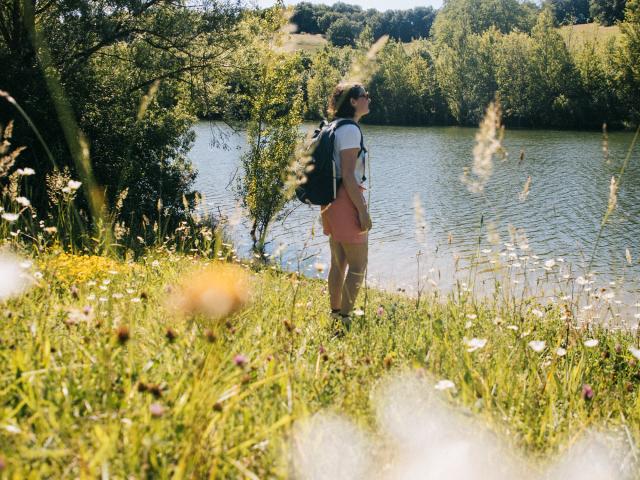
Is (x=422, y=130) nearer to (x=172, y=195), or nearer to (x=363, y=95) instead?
(x=172, y=195)

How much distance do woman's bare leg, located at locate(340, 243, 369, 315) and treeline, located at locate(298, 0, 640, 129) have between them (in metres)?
39.4

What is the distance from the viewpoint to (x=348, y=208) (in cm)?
431

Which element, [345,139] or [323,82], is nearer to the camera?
[345,139]

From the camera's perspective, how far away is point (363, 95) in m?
4.22

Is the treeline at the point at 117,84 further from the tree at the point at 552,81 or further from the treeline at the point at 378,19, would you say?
the treeline at the point at 378,19

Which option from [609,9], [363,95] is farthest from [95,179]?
[609,9]

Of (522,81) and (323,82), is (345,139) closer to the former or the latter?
(323,82)

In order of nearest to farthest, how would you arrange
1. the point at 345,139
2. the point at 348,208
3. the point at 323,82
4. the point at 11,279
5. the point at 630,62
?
the point at 11,279, the point at 345,139, the point at 348,208, the point at 323,82, the point at 630,62

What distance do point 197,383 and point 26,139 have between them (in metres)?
11.5

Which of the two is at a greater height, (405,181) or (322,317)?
(322,317)

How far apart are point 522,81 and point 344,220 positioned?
177 feet

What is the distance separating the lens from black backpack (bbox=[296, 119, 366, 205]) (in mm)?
4113

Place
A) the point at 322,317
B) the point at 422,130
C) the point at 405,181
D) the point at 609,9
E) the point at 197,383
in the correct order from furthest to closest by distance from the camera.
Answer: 1. the point at 609,9
2. the point at 422,130
3. the point at 405,181
4. the point at 322,317
5. the point at 197,383

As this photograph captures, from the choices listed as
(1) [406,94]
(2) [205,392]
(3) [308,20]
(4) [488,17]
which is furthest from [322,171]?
(3) [308,20]
